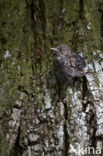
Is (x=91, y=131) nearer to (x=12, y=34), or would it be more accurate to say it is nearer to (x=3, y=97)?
(x=3, y=97)

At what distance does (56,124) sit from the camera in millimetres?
2777

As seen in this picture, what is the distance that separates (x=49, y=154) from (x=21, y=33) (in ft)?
5.20

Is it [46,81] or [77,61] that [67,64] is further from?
[46,81]

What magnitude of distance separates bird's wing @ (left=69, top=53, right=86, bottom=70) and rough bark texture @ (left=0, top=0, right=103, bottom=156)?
0.31 feet

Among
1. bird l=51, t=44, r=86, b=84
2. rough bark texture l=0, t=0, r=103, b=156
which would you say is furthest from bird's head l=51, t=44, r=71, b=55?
rough bark texture l=0, t=0, r=103, b=156

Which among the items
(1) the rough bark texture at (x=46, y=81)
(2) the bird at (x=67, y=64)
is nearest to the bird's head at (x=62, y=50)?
(2) the bird at (x=67, y=64)

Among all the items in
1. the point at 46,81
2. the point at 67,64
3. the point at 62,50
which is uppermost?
the point at 62,50

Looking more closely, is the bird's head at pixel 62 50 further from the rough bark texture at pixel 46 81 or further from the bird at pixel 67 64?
the rough bark texture at pixel 46 81

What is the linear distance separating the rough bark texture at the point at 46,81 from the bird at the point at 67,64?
→ 88mm

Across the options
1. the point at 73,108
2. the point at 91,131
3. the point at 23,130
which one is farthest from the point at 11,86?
the point at 91,131

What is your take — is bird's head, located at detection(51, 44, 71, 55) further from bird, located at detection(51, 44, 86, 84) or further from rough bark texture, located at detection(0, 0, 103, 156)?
rough bark texture, located at detection(0, 0, 103, 156)

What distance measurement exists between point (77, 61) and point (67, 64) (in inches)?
5.5

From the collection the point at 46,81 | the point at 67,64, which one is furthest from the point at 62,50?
the point at 46,81

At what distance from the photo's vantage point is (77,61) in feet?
9.41
